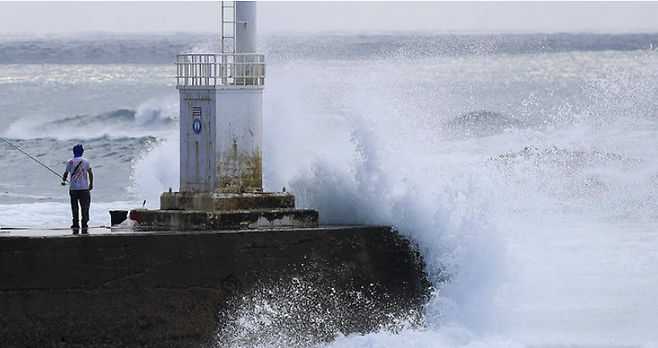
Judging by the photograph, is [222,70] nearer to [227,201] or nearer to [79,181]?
[227,201]

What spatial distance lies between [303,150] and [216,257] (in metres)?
3.76

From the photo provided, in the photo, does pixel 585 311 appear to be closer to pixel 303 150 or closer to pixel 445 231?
pixel 445 231

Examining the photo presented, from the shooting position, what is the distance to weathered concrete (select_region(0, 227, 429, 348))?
14.4 m

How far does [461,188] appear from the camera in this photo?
16734mm

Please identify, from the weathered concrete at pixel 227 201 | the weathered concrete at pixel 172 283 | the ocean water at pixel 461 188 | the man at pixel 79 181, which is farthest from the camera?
the ocean water at pixel 461 188

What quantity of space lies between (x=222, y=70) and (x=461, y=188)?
3069 mm

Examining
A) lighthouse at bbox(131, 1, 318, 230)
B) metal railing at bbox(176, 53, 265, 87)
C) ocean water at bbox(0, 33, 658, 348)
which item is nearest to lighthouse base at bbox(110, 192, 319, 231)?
lighthouse at bbox(131, 1, 318, 230)

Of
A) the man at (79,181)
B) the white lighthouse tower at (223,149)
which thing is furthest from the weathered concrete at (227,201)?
the man at (79,181)

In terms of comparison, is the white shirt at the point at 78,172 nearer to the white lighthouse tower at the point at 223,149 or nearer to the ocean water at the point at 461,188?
the white lighthouse tower at the point at 223,149

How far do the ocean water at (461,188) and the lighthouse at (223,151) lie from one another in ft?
3.83

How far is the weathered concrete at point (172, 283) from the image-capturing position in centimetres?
1438

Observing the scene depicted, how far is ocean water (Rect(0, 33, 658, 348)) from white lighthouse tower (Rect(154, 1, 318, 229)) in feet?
3.86

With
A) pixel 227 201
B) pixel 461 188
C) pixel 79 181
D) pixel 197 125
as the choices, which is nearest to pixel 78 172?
pixel 79 181

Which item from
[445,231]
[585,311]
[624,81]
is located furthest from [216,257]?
[624,81]
